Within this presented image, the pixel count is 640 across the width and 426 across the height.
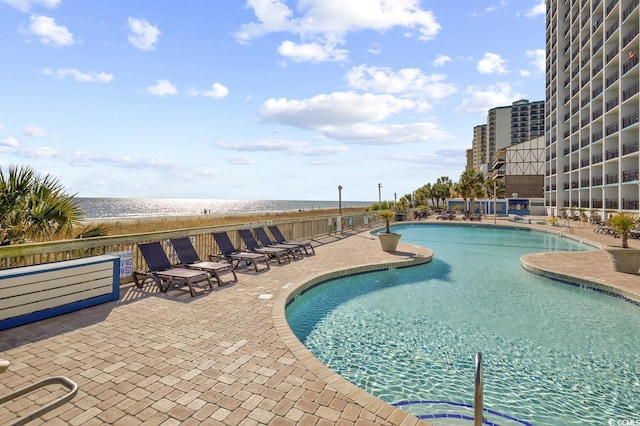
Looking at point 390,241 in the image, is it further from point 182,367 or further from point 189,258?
point 182,367

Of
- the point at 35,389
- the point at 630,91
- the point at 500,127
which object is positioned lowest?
the point at 35,389

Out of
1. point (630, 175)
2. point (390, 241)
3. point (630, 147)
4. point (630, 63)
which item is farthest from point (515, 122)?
point (390, 241)

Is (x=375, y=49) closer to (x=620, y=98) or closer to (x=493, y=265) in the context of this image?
(x=493, y=265)

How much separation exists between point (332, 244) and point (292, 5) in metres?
9.36

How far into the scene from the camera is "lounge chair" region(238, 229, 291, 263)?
10266 millimetres

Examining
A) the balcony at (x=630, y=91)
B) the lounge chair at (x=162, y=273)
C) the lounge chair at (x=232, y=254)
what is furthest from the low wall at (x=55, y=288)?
the balcony at (x=630, y=91)

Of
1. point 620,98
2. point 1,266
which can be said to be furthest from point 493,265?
point 620,98

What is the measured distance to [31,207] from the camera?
21.3ft

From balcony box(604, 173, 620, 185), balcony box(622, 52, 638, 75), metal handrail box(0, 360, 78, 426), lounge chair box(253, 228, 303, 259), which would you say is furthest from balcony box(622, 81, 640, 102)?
metal handrail box(0, 360, 78, 426)

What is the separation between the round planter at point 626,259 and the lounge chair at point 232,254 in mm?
10036

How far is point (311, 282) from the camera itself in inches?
322

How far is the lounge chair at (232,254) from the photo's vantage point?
920cm

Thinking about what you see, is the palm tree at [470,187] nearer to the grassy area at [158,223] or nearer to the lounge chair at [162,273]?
the grassy area at [158,223]

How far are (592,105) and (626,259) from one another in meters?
34.8
